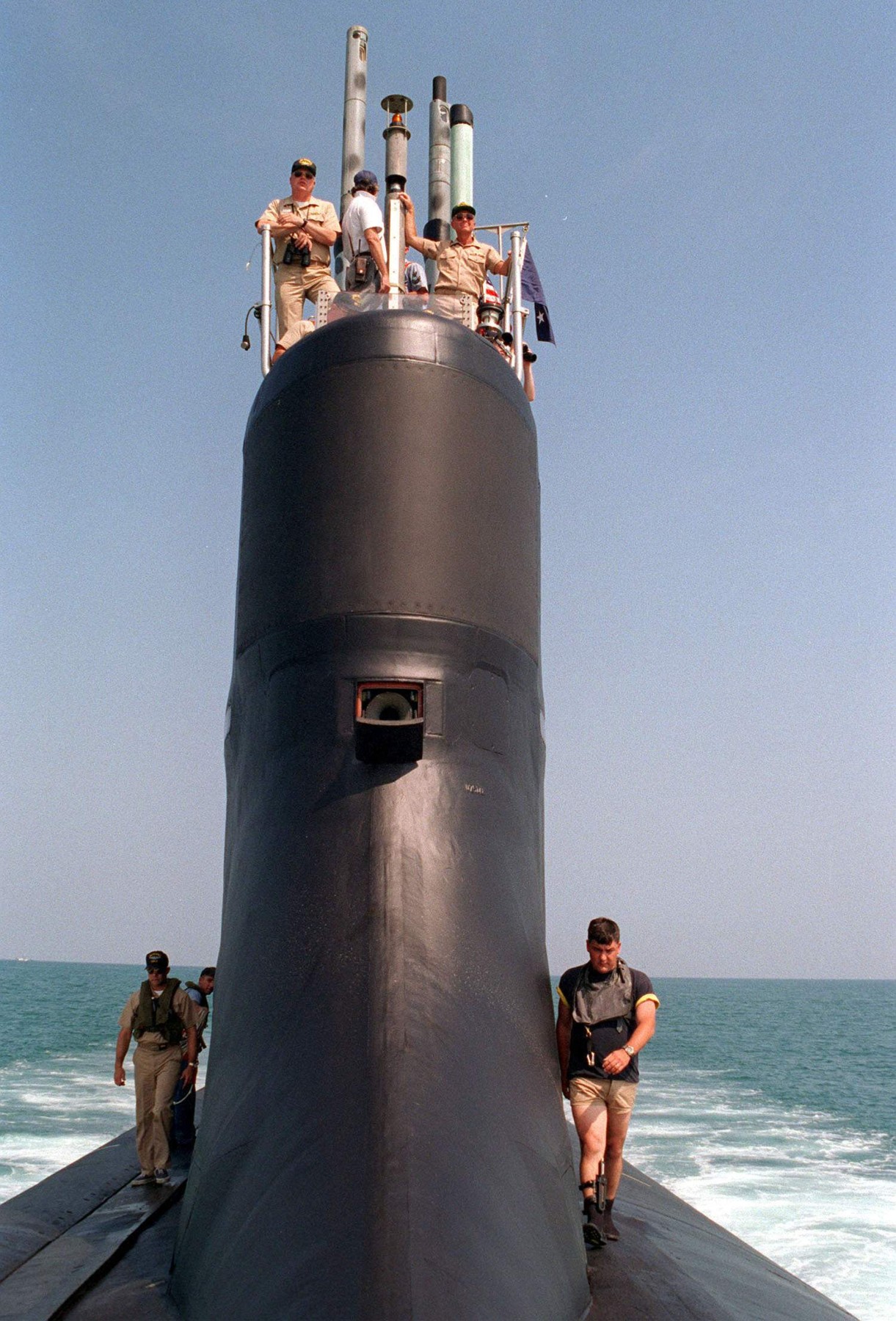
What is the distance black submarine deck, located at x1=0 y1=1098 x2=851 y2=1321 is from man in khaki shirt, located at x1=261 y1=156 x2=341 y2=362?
5.09 m

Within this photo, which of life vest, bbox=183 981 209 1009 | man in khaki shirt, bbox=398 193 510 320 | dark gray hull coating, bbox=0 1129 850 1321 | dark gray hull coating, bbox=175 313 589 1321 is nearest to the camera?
dark gray hull coating, bbox=175 313 589 1321

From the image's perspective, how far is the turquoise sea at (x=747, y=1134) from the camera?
12.8 meters

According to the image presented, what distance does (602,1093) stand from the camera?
5.24 meters

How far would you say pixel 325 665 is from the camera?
16.6 feet

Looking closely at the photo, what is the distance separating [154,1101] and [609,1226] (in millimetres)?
3019

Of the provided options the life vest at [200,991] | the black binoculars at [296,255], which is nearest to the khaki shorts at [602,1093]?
the life vest at [200,991]

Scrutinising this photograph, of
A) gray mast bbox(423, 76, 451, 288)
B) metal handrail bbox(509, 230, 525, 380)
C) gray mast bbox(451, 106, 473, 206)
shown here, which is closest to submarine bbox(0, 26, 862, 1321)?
metal handrail bbox(509, 230, 525, 380)

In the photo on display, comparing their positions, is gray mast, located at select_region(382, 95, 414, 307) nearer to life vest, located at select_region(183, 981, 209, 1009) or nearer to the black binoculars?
the black binoculars

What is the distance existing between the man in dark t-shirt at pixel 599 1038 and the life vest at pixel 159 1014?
3.02 metres

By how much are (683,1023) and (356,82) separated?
61494 millimetres

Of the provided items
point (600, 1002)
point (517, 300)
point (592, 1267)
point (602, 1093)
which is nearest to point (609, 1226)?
point (592, 1267)

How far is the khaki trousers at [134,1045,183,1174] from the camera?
7.08 m

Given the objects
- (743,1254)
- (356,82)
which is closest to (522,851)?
(743,1254)

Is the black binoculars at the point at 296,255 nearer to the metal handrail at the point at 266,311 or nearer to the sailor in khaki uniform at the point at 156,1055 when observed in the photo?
the metal handrail at the point at 266,311
